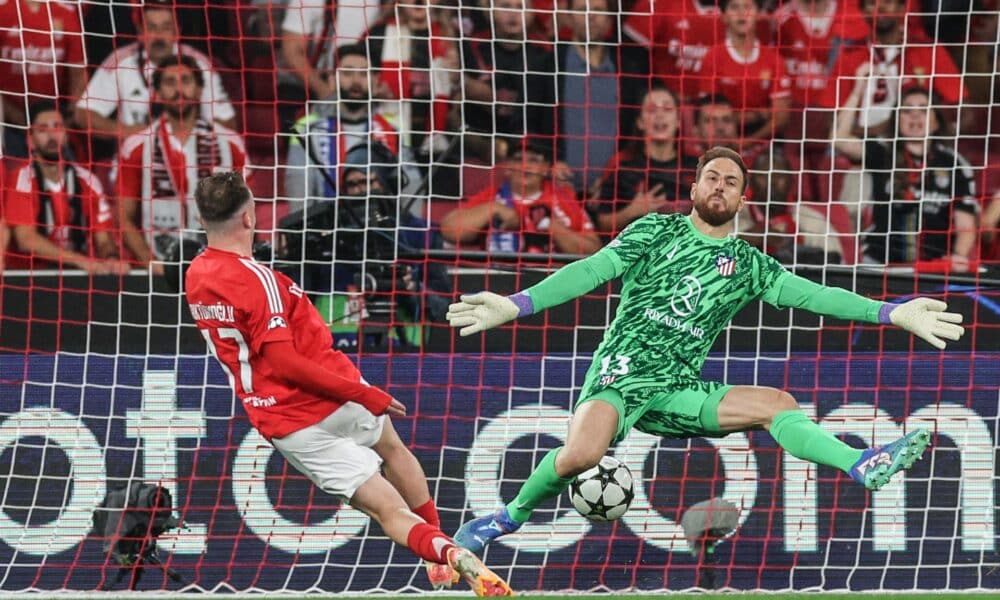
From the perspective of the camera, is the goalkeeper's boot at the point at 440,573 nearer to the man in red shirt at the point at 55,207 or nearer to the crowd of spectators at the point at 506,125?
the crowd of spectators at the point at 506,125

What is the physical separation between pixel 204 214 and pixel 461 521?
9.23 ft

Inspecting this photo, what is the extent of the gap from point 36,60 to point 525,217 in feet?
→ 11.0

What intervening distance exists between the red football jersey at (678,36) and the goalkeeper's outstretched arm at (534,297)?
3.70 m

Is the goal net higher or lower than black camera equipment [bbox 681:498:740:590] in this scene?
higher

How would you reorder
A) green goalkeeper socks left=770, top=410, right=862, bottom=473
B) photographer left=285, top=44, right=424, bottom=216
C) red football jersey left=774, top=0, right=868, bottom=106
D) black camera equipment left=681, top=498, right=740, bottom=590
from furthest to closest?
1. red football jersey left=774, top=0, right=868, bottom=106
2. photographer left=285, top=44, right=424, bottom=216
3. black camera equipment left=681, top=498, right=740, bottom=590
4. green goalkeeper socks left=770, top=410, right=862, bottom=473

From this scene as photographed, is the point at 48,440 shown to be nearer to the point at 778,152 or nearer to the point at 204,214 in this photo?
the point at 204,214

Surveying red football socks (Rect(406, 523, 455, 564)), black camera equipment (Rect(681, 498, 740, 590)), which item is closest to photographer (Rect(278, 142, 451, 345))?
black camera equipment (Rect(681, 498, 740, 590))

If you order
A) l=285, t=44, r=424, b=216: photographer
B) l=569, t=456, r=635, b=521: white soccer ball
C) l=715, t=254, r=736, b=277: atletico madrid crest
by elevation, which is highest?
l=285, t=44, r=424, b=216: photographer

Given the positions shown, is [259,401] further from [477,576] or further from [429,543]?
[477,576]

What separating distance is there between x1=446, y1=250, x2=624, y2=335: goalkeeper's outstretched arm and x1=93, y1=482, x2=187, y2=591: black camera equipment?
94.4 inches

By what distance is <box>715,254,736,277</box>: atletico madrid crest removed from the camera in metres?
6.80

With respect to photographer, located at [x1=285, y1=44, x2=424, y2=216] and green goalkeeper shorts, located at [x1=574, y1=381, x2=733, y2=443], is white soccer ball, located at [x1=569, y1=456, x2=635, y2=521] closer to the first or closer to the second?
green goalkeeper shorts, located at [x1=574, y1=381, x2=733, y2=443]

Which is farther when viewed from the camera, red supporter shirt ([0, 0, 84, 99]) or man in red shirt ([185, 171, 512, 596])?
red supporter shirt ([0, 0, 84, 99])

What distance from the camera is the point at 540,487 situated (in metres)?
6.87
